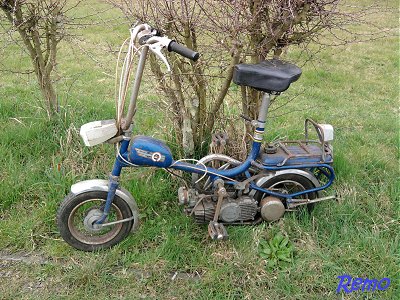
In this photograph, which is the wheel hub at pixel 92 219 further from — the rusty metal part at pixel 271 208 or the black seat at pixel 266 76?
the black seat at pixel 266 76

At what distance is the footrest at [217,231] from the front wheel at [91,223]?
56cm

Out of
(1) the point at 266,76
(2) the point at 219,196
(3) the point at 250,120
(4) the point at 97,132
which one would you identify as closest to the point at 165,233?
(2) the point at 219,196

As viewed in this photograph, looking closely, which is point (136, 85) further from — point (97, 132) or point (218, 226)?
point (218, 226)

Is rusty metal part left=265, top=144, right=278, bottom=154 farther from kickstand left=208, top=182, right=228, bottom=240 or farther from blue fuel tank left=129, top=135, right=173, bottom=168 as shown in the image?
blue fuel tank left=129, top=135, right=173, bottom=168

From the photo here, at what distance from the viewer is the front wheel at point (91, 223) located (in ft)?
9.21

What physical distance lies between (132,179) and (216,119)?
2.84 ft

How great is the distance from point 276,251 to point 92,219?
1.29 metres

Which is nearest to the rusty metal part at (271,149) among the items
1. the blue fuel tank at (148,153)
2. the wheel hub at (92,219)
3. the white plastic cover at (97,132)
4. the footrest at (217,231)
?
the footrest at (217,231)

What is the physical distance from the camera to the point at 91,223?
2889 mm

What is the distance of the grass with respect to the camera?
105 inches

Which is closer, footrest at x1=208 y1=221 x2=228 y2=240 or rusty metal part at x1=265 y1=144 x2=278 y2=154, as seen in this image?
footrest at x1=208 y1=221 x2=228 y2=240

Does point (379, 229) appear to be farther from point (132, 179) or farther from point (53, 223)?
point (53, 223)

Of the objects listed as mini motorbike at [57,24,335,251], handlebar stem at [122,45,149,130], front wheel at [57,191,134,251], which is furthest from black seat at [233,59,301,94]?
front wheel at [57,191,134,251]

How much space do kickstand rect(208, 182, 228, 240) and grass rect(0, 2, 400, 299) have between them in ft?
0.42
